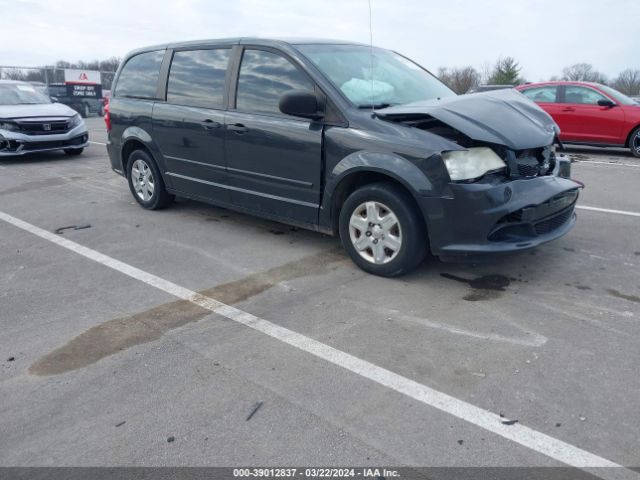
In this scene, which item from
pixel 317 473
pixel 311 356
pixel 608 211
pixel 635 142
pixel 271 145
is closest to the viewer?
pixel 317 473

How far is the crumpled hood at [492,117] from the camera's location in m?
4.18

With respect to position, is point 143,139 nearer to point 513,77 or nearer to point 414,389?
point 414,389

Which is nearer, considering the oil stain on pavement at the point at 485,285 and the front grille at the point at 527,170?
the oil stain on pavement at the point at 485,285

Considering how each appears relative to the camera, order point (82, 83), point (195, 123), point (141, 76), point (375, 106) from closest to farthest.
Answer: point (375, 106) < point (195, 123) < point (141, 76) < point (82, 83)

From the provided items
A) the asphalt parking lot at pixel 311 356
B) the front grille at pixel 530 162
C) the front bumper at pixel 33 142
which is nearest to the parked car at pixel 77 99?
the front bumper at pixel 33 142

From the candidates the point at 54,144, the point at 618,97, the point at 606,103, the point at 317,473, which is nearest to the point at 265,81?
the point at 317,473

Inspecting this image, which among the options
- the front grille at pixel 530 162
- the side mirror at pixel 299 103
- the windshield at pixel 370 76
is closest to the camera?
the front grille at pixel 530 162

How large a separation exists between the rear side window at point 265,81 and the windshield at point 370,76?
0.66 ft

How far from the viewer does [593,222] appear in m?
6.07

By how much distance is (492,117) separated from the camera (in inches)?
174

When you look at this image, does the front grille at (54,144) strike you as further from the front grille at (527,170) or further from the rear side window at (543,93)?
the front grille at (527,170)

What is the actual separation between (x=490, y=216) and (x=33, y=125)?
973cm

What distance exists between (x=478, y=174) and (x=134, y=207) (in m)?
4.73

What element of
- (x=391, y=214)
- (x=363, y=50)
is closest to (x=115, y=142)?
(x=363, y=50)
